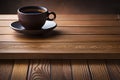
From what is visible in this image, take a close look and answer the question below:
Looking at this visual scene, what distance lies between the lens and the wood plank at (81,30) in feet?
3.33

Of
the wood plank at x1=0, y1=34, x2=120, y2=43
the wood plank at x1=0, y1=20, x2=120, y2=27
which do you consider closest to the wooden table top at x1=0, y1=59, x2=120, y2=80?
the wood plank at x1=0, y1=34, x2=120, y2=43

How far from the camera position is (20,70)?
822 mm

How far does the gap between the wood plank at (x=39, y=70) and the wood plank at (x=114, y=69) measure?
20cm

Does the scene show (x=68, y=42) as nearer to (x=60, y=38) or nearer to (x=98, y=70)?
(x=60, y=38)

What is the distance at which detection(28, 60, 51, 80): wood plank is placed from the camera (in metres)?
0.80

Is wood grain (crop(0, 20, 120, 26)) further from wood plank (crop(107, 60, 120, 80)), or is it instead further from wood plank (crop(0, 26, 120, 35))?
wood plank (crop(107, 60, 120, 80))

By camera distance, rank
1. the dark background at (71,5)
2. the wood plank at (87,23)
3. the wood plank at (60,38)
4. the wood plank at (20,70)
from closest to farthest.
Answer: the wood plank at (20,70) < the wood plank at (60,38) < the wood plank at (87,23) < the dark background at (71,5)

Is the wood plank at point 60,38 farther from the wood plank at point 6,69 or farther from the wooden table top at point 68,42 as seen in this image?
the wood plank at point 6,69

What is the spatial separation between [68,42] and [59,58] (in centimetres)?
10

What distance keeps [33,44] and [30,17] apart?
12cm

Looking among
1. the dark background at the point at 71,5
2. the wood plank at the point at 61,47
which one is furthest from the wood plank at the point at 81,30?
the dark background at the point at 71,5

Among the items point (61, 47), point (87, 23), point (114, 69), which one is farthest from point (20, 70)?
point (87, 23)

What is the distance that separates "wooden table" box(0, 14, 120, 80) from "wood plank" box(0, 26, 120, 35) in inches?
2.3

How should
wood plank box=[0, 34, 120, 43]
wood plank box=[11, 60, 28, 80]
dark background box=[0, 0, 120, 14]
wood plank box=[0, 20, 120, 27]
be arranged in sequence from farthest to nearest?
dark background box=[0, 0, 120, 14] → wood plank box=[0, 20, 120, 27] → wood plank box=[0, 34, 120, 43] → wood plank box=[11, 60, 28, 80]
